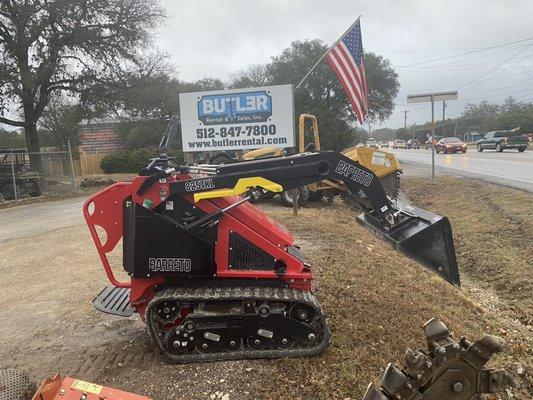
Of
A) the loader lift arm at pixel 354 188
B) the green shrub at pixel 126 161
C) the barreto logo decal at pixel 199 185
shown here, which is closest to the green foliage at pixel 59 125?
the green shrub at pixel 126 161

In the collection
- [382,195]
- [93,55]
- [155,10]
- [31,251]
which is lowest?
[31,251]

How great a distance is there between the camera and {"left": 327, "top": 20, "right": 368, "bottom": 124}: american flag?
11.9 meters

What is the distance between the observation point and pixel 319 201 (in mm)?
13578

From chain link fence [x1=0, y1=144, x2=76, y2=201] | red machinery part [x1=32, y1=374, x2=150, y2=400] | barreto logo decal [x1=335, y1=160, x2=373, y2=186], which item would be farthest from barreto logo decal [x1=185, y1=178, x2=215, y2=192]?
chain link fence [x1=0, y1=144, x2=76, y2=201]

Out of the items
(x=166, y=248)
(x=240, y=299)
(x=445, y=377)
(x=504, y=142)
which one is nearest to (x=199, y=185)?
(x=166, y=248)

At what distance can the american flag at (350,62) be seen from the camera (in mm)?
11852

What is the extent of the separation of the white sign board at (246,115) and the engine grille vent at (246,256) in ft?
21.7

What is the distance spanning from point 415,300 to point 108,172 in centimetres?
2915

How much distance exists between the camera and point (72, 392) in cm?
259

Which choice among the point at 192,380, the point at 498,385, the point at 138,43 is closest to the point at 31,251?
the point at 192,380

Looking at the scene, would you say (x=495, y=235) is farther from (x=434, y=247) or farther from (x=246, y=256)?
(x=246, y=256)

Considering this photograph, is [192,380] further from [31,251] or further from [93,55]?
[93,55]

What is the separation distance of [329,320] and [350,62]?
8.60 m

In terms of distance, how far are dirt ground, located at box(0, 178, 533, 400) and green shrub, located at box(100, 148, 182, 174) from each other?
2306 cm
